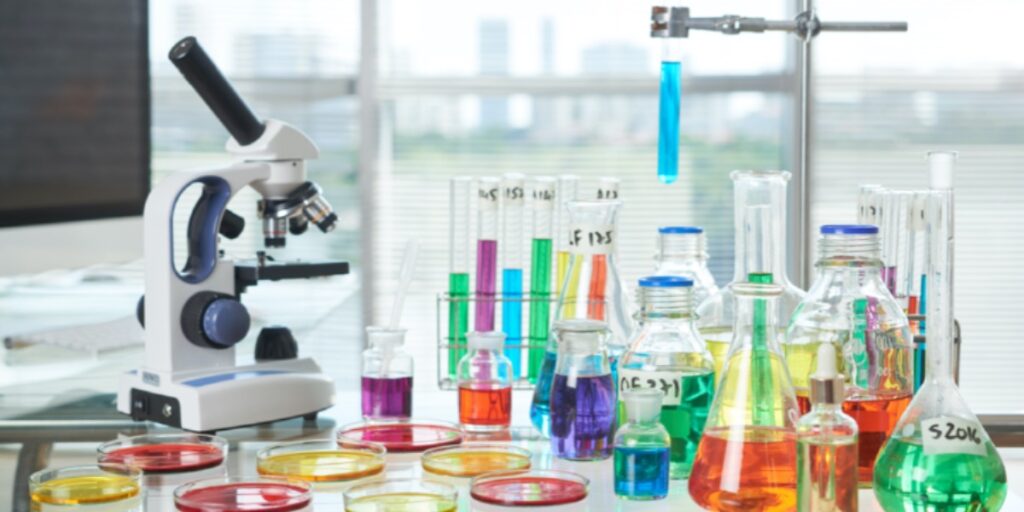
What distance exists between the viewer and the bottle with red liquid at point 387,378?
1.56 metres

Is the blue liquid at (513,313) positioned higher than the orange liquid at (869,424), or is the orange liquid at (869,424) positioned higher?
the blue liquid at (513,313)

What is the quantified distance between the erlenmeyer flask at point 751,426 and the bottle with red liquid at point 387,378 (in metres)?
0.48

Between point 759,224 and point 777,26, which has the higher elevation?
point 777,26

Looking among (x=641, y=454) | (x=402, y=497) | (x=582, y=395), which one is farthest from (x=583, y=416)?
(x=402, y=497)

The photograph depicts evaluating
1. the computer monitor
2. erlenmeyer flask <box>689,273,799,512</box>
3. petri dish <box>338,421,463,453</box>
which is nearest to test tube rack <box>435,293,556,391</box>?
petri dish <box>338,421,463,453</box>

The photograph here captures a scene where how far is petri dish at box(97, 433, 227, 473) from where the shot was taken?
4.40 feet

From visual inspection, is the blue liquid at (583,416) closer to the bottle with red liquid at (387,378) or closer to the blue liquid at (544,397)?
the blue liquid at (544,397)

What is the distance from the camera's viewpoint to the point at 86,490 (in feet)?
3.97

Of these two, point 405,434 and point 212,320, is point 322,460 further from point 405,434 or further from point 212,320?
point 212,320

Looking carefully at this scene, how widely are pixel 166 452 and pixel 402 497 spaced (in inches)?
13.2

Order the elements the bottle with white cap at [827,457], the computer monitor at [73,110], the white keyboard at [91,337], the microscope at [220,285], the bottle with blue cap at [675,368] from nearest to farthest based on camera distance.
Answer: the bottle with white cap at [827,457] < the bottle with blue cap at [675,368] < the microscope at [220,285] < the computer monitor at [73,110] < the white keyboard at [91,337]

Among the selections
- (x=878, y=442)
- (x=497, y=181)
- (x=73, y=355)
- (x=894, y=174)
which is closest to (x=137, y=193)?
(x=73, y=355)

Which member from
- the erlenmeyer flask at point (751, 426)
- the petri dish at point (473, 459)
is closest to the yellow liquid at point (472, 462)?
the petri dish at point (473, 459)

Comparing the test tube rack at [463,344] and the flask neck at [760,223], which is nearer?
the flask neck at [760,223]
